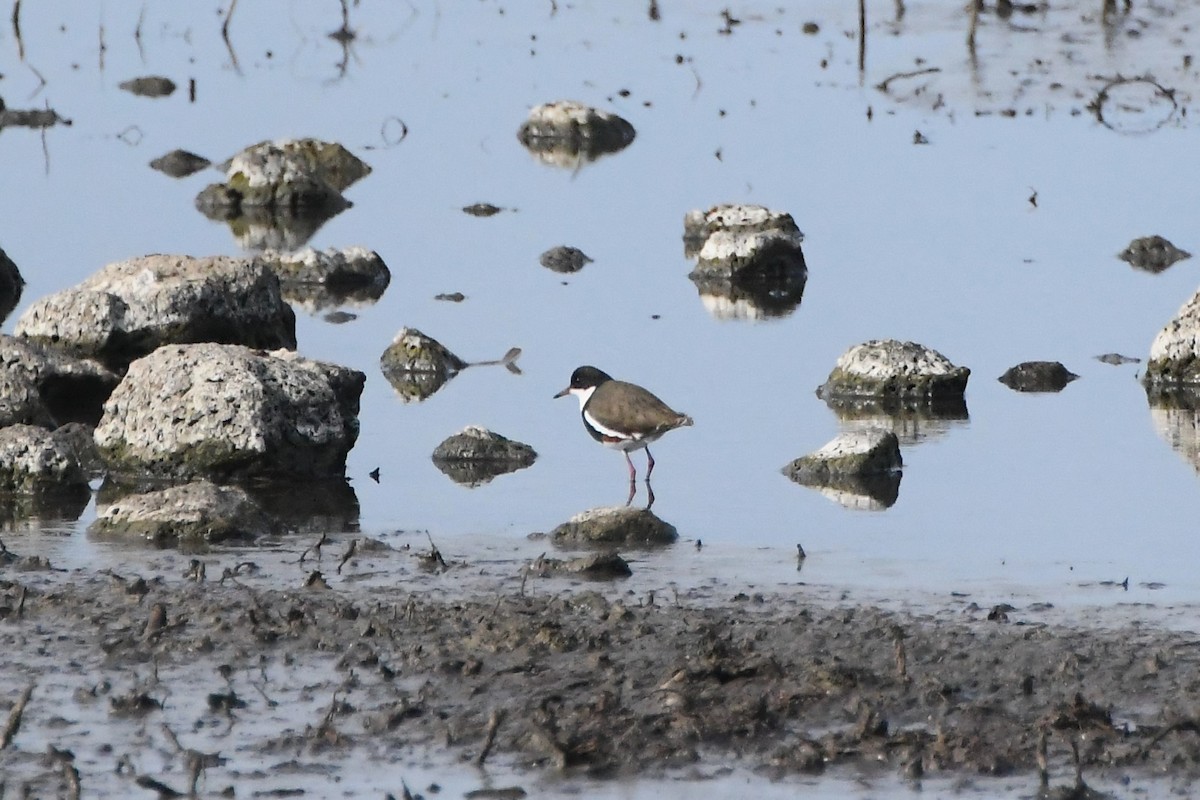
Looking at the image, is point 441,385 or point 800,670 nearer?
point 800,670

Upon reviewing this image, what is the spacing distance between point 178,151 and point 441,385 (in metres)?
13.3

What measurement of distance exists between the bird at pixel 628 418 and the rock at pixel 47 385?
3.89 m

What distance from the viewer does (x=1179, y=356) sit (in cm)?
1772

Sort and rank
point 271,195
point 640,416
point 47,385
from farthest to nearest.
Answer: point 271,195, point 47,385, point 640,416

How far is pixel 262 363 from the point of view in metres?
14.6

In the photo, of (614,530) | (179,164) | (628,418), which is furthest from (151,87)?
(614,530)

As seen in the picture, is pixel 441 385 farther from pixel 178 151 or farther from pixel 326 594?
pixel 178 151

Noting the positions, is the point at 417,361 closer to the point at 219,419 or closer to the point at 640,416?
the point at 219,419

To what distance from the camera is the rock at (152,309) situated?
17.0 meters

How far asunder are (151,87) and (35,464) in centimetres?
2423

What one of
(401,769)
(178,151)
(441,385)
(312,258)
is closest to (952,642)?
(401,769)

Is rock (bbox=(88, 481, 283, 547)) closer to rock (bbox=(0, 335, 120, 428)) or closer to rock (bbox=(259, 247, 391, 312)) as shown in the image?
rock (bbox=(0, 335, 120, 428))

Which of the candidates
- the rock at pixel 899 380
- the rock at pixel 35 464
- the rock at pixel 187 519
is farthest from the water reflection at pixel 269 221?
the rock at pixel 187 519

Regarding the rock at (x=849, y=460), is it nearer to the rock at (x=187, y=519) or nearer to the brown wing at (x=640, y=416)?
the brown wing at (x=640, y=416)
